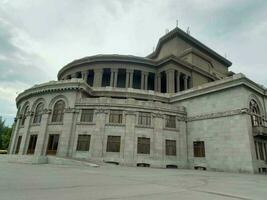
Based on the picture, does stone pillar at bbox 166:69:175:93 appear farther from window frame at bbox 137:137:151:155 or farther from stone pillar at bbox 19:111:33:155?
stone pillar at bbox 19:111:33:155

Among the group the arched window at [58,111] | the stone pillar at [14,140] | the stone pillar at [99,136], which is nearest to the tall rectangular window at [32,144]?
the arched window at [58,111]

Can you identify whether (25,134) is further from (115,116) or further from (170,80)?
(170,80)

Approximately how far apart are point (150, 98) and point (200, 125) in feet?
30.0

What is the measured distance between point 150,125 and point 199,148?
310 inches

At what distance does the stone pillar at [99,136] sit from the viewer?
2907cm

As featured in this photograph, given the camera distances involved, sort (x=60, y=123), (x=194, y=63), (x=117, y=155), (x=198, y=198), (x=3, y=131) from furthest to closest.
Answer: (x=3, y=131), (x=194, y=63), (x=60, y=123), (x=117, y=155), (x=198, y=198)

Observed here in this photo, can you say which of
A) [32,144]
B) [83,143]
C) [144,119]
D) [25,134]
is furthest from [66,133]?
[144,119]

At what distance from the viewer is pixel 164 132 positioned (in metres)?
32.1

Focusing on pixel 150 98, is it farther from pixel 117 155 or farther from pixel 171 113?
pixel 117 155

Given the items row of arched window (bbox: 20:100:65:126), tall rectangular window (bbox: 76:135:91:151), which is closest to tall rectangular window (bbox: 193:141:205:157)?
tall rectangular window (bbox: 76:135:91:151)

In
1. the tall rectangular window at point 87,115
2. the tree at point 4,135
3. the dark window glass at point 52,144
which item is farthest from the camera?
the tree at point 4,135

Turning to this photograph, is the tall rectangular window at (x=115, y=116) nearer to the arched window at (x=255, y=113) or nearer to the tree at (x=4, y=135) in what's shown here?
the arched window at (x=255, y=113)

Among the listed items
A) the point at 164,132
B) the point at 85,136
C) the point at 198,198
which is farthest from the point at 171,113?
the point at 198,198

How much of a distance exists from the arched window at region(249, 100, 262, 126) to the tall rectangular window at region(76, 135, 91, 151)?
72.6 feet
